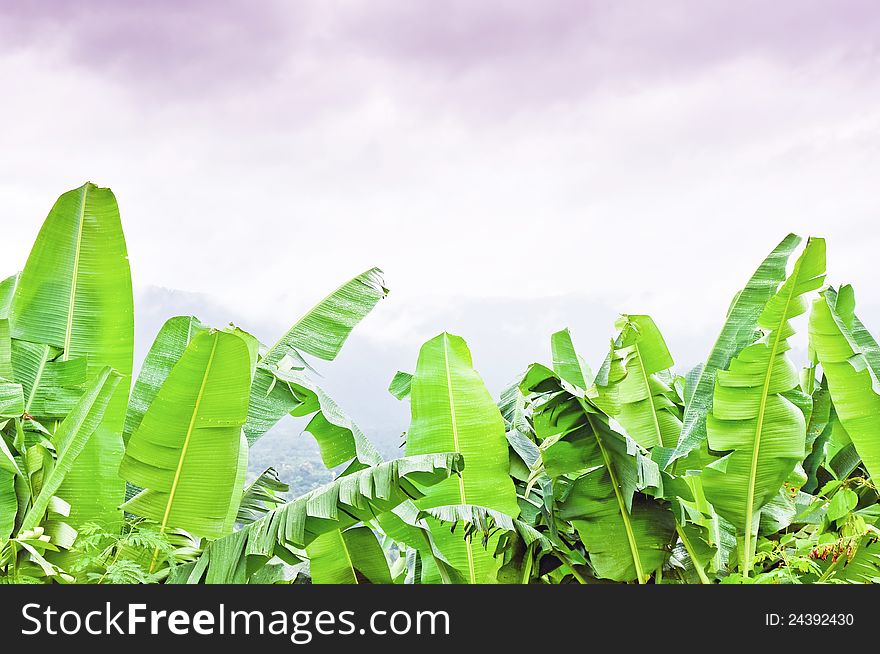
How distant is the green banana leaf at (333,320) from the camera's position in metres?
3.14

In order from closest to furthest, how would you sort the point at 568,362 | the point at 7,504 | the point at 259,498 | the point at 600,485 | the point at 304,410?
the point at 7,504 → the point at 600,485 → the point at 304,410 → the point at 259,498 → the point at 568,362

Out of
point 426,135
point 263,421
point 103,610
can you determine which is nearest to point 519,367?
point 263,421

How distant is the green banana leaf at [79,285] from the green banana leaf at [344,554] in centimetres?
94

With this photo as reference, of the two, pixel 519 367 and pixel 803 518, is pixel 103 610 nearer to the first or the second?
pixel 519 367

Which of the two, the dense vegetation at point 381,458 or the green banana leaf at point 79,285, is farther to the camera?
the green banana leaf at point 79,285

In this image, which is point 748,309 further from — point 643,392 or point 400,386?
point 400,386

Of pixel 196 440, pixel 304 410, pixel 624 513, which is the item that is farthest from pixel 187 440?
pixel 624 513

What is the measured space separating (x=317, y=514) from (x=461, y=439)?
72cm

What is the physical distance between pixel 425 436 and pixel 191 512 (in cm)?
83

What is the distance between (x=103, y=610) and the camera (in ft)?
6.88

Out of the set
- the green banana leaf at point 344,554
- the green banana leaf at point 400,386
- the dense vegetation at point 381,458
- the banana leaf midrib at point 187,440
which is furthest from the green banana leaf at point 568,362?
the banana leaf midrib at point 187,440

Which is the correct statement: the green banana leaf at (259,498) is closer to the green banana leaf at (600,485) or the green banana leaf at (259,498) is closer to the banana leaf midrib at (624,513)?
the green banana leaf at (600,485)

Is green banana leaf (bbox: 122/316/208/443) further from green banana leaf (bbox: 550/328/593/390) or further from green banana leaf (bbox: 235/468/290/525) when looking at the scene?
green banana leaf (bbox: 550/328/593/390)

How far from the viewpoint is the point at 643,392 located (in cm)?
323
